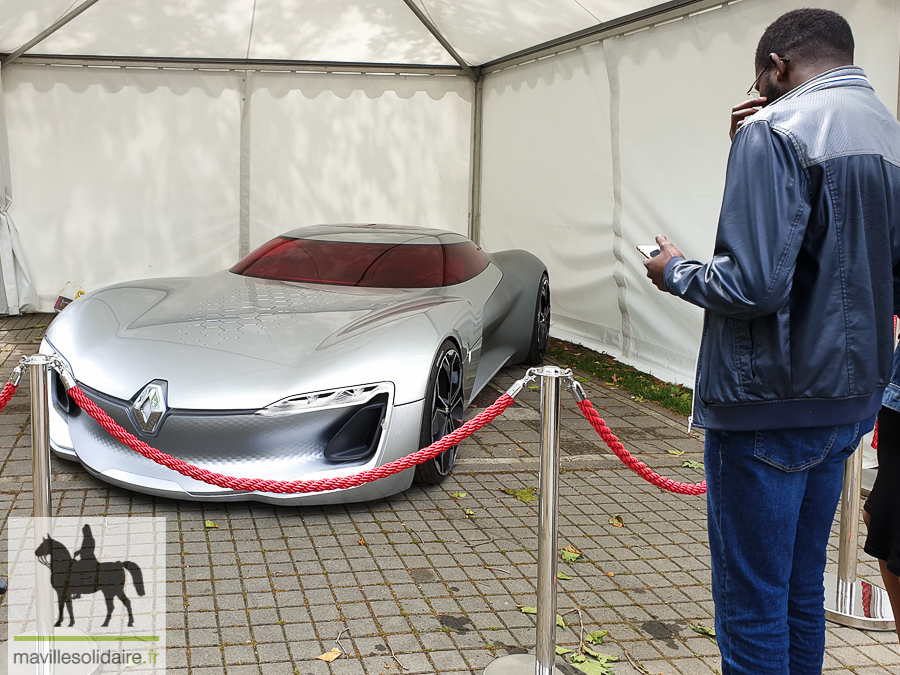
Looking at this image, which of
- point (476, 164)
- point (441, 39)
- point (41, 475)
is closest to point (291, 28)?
point (441, 39)

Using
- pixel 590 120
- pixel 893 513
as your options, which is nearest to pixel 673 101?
pixel 590 120

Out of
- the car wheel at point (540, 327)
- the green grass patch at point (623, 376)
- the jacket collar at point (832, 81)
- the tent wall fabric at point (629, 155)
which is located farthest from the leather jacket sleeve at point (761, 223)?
the car wheel at point (540, 327)

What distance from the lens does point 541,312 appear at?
286 inches

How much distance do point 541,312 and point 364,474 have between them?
4.41 meters

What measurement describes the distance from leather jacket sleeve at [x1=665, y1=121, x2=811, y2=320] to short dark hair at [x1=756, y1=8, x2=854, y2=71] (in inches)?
10.5

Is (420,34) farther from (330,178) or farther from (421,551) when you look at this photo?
(421,551)

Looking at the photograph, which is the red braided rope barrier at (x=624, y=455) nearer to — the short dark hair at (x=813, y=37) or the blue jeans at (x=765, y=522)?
the blue jeans at (x=765, y=522)

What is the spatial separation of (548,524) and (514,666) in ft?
1.66

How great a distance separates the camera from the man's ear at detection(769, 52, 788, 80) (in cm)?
204

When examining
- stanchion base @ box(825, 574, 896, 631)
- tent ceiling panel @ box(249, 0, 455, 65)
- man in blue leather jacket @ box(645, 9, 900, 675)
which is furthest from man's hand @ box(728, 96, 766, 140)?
tent ceiling panel @ box(249, 0, 455, 65)

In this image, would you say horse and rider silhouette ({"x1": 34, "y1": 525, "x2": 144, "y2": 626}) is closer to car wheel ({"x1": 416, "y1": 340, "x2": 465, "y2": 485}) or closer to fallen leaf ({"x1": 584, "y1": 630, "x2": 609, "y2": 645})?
car wheel ({"x1": 416, "y1": 340, "x2": 465, "y2": 485})

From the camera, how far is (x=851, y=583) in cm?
339

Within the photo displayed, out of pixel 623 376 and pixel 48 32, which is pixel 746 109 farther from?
pixel 48 32

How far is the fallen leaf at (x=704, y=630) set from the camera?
3082 millimetres
